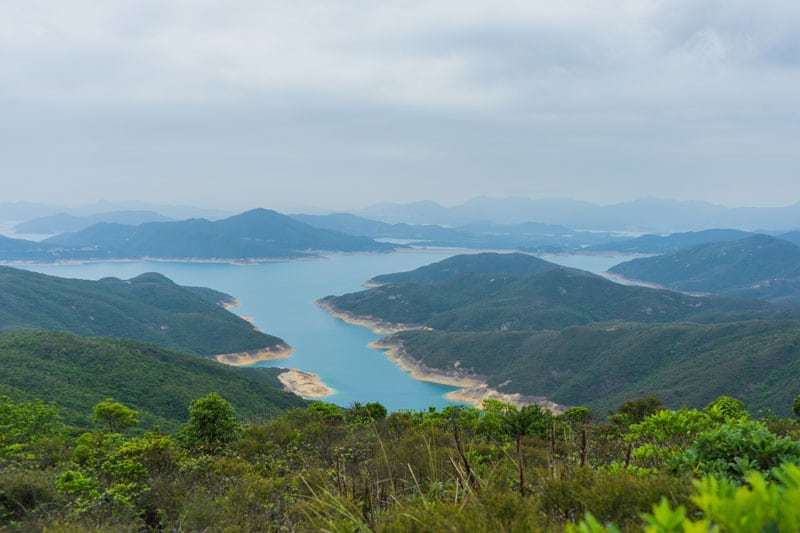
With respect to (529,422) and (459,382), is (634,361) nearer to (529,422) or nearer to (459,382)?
(459,382)

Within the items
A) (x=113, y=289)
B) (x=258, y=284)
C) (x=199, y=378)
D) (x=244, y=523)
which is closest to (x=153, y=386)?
(x=199, y=378)

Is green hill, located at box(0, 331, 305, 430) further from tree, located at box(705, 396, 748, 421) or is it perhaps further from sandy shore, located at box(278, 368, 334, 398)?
tree, located at box(705, 396, 748, 421)

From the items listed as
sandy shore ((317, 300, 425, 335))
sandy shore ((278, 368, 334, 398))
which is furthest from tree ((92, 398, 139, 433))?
sandy shore ((317, 300, 425, 335))

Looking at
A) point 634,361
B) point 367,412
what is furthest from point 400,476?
point 634,361

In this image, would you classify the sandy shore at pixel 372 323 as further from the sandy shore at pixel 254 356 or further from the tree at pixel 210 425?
the tree at pixel 210 425

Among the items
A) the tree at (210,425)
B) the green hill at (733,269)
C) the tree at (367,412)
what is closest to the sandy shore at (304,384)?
the tree at (367,412)

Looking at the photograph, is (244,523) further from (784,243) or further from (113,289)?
(784,243)

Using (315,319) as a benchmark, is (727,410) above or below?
above
